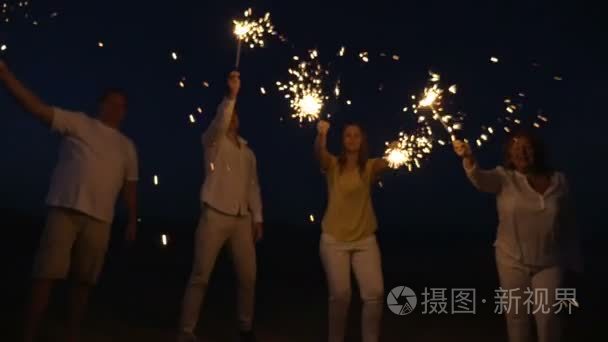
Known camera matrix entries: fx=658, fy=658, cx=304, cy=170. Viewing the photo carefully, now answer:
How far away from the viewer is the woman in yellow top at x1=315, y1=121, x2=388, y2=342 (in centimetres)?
536

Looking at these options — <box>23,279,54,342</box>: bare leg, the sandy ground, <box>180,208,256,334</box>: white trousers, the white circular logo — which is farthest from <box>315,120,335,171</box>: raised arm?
the white circular logo

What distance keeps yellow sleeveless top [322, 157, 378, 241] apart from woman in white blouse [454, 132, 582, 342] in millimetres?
951

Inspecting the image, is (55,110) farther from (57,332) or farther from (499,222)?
(499,222)

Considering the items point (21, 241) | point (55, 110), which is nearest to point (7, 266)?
point (21, 241)

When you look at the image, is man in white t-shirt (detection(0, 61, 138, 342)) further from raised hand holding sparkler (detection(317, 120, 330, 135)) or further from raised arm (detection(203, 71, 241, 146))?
raised hand holding sparkler (detection(317, 120, 330, 135))

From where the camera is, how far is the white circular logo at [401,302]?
8.36 meters

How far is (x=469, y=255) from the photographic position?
19594 mm

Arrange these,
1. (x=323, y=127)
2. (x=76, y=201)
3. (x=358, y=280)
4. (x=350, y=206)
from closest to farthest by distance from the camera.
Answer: (x=76, y=201) < (x=358, y=280) < (x=350, y=206) < (x=323, y=127)

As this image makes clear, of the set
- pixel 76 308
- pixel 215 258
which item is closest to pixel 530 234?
pixel 215 258

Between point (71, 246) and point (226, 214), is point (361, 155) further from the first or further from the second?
point (71, 246)

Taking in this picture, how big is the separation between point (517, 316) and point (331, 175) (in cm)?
196

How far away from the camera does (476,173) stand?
504cm

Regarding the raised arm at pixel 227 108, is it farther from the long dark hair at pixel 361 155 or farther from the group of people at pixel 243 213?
the long dark hair at pixel 361 155

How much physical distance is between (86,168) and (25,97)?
Answer: 65 centimetres
